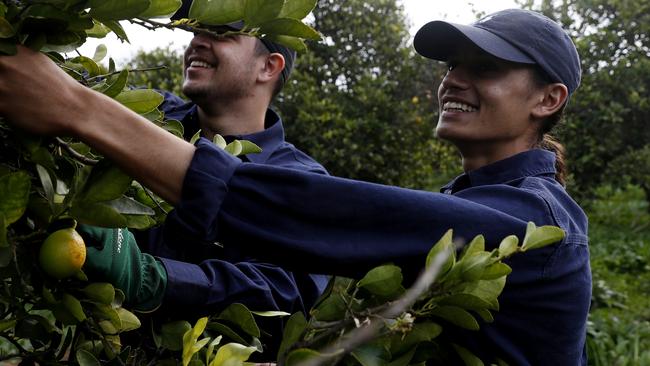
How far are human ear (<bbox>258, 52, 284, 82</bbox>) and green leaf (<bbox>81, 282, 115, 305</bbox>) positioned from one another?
185cm

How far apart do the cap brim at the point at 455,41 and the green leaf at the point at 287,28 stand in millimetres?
763

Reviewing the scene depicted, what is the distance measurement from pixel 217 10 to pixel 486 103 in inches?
37.5

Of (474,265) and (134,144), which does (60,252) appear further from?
(474,265)

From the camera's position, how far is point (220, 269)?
1913mm

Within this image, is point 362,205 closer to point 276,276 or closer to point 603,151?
point 276,276

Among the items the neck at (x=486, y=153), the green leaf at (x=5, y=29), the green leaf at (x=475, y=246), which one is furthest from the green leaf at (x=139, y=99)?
the neck at (x=486, y=153)

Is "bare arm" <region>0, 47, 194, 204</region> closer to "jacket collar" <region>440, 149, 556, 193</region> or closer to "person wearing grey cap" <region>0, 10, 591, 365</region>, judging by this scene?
"person wearing grey cap" <region>0, 10, 591, 365</region>

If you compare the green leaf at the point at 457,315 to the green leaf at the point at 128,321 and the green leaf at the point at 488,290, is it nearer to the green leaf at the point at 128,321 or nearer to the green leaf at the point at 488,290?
the green leaf at the point at 488,290

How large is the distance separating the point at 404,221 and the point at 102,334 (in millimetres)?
488

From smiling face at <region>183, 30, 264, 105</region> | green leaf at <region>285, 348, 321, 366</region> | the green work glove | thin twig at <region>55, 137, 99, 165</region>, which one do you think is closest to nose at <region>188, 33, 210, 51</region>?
smiling face at <region>183, 30, 264, 105</region>

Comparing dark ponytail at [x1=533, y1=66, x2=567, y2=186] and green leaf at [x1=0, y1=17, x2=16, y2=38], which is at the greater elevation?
green leaf at [x1=0, y1=17, x2=16, y2=38]

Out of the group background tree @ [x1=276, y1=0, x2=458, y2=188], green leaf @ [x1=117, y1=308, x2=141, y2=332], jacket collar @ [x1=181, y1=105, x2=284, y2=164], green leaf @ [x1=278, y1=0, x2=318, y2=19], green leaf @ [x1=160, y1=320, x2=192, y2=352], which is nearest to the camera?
green leaf @ [x1=278, y1=0, x2=318, y2=19]

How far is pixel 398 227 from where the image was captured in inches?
51.5

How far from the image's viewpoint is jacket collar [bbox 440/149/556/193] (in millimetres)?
1827
